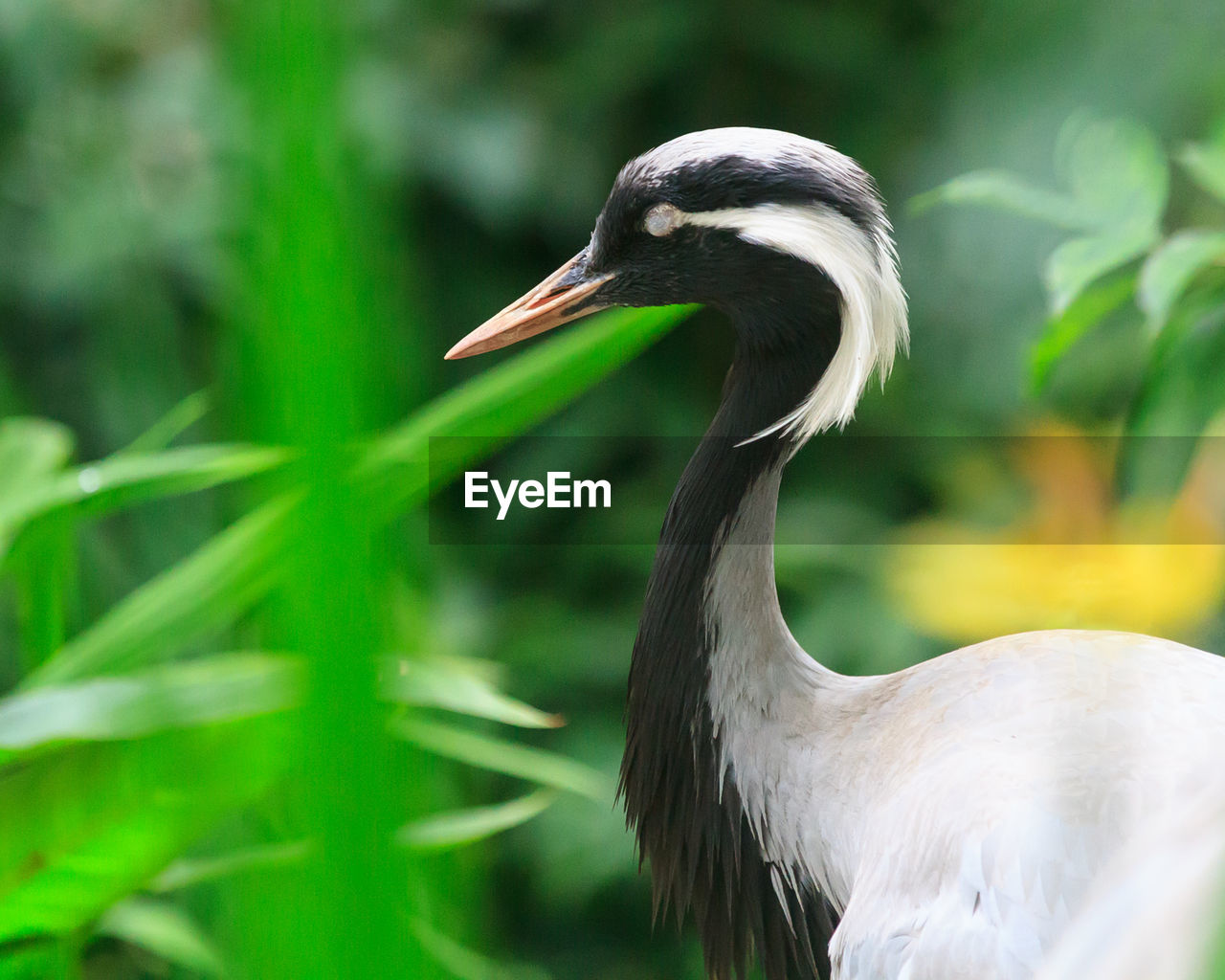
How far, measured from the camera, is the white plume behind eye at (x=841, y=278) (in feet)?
1.72

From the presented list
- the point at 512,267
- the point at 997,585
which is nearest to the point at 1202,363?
the point at 997,585

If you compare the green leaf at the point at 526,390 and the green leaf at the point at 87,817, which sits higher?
the green leaf at the point at 526,390

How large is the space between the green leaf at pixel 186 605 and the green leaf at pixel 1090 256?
15.9 inches

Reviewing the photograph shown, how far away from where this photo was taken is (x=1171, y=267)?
22.5 inches

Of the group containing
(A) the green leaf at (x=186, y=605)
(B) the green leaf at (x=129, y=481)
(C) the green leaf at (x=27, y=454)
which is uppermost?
(C) the green leaf at (x=27, y=454)

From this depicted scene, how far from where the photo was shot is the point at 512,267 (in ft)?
3.95

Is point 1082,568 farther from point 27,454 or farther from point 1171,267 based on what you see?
point 27,454

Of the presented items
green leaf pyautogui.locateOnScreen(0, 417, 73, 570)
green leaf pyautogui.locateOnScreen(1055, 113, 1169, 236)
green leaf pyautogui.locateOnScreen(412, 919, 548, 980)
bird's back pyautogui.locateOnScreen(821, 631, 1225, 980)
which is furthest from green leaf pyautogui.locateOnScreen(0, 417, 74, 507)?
green leaf pyautogui.locateOnScreen(1055, 113, 1169, 236)

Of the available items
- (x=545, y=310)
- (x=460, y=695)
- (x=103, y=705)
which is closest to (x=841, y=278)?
(x=545, y=310)

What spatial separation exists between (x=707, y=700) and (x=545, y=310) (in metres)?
0.20

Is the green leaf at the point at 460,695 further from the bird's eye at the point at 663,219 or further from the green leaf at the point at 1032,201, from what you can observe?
the green leaf at the point at 1032,201

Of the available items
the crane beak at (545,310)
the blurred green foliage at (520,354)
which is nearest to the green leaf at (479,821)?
A: the blurred green foliage at (520,354)

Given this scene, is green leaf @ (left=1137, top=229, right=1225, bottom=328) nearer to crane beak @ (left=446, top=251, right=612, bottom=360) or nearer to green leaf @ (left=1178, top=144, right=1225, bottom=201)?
green leaf @ (left=1178, top=144, right=1225, bottom=201)

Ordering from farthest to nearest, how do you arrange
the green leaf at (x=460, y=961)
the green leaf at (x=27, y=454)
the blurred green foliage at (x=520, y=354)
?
the green leaf at (x=27, y=454) < the blurred green foliage at (x=520, y=354) < the green leaf at (x=460, y=961)
